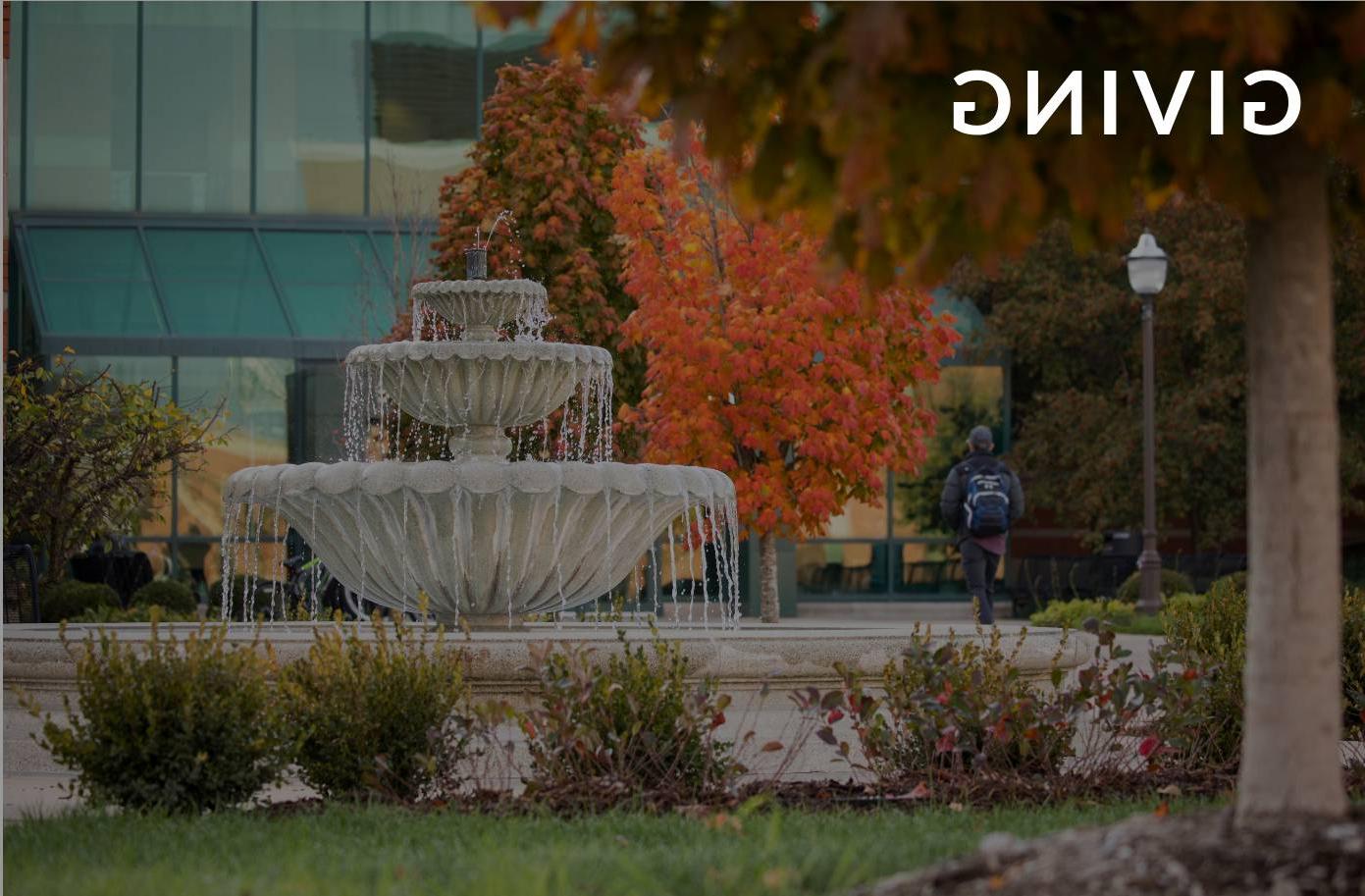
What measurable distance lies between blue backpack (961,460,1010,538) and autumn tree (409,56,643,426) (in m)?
4.81

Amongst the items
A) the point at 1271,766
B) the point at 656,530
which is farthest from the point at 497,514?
the point at 1271,766

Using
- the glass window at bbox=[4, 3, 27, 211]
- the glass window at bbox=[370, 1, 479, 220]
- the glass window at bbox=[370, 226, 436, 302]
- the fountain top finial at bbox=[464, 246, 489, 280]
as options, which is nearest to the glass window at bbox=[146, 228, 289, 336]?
the glass window at bbox=[370, 226, 436, 302]

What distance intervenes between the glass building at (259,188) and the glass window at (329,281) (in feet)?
0.14

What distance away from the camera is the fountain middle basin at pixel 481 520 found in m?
9.91

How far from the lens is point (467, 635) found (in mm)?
8102

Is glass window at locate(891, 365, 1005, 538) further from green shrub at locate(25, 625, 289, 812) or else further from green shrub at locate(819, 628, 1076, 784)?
green shrub at locate(25, 625, 289, 812)

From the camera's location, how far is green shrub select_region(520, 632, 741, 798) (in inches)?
279

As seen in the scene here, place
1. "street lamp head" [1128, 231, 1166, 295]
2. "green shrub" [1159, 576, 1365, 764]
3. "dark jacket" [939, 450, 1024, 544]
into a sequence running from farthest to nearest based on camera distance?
"street lamp head" [1128, 231, 1166, 295], "dark jacket" [939, 450, 1024, 544], "green shrub" [1159, 576, 1365, 764]

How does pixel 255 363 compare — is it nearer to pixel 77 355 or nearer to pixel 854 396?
pixel 77 355

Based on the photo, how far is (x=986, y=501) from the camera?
1539 cm

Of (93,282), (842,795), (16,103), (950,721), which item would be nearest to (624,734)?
(842,795)

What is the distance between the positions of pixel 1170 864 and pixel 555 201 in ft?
51.3

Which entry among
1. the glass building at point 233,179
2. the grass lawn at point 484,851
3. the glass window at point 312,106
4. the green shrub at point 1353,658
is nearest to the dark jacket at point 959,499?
the green shrub at point 1353,658

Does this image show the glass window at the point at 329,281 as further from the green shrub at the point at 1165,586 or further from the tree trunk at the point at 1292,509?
the tree trunk at the point at 1292,509
